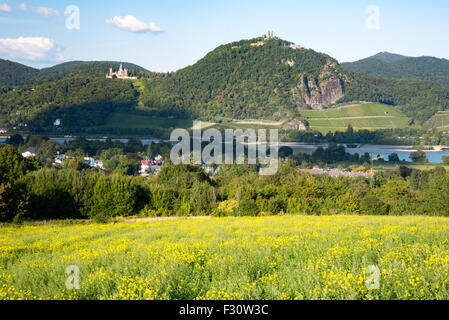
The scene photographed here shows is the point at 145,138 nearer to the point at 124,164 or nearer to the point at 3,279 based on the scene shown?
the point at 124,164

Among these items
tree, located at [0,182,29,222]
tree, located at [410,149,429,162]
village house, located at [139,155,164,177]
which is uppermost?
tree, located at [0,182,29,222]

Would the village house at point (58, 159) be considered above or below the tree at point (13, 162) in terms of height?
→ below

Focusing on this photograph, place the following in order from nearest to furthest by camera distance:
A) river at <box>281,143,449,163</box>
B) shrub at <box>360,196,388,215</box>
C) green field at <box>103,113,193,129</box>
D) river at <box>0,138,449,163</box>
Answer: shrub at <box>360,196,388,215</box>
river at <box>281,143,449,163</box>
river at <box>0,138,449,163</box>
green field at <box>103,113,193,129</box>

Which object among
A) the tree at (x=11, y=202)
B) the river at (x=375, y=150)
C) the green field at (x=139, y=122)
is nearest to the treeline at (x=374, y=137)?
the river at (x=375, y=150)

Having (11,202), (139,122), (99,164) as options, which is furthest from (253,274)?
(139,122)

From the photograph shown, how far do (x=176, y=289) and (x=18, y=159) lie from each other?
161 feet

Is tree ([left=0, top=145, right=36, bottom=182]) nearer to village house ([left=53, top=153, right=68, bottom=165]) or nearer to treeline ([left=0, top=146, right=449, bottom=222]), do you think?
treeline ([left=0, top=146, right=449, bottom=222])

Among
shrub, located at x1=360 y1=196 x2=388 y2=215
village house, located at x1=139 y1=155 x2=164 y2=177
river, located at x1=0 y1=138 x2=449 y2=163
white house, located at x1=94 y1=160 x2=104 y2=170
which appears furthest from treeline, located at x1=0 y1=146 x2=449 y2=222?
river, located at x1=0 y1=138 x2=449 y2=163

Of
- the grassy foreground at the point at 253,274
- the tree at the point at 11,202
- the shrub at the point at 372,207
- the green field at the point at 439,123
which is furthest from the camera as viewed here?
the green field at the point at 439,123

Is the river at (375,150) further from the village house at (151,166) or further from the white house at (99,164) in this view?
the white house at (99,164)

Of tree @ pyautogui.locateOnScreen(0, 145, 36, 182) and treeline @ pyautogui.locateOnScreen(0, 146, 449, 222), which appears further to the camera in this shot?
tree @ pyautogui.locateOnScreen(0, 145, 36, 182)

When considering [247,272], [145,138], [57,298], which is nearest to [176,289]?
[247,272]

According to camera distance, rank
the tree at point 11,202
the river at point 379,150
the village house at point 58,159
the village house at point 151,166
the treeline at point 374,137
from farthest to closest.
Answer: the treeline at point 374,137 → the river at point 379,150 → the village house at point 58,159 → the village house at point 151,166 → the tree at point 11,202

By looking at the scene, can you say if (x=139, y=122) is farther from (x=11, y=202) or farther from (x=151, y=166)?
(x=11, y=202)
